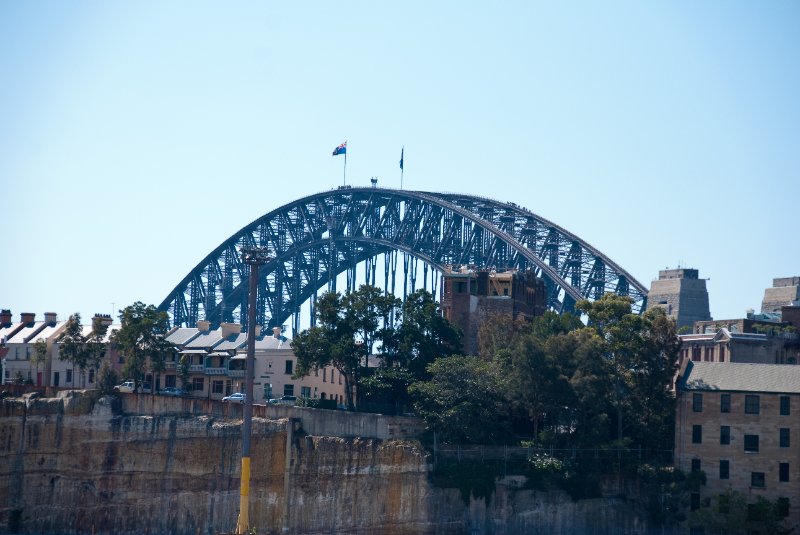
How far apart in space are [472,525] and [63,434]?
128 ft

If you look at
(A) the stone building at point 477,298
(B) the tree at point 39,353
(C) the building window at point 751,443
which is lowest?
(C) the building window at point 751,443

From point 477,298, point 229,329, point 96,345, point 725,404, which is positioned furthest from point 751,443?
point 96,345

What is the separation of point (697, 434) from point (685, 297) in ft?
169

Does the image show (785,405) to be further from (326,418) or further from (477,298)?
(326,418)

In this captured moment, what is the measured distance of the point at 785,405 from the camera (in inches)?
4213

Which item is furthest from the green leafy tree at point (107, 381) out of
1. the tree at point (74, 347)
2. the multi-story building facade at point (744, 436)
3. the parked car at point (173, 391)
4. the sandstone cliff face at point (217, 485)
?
the multi-story building facade at point (744, 436)

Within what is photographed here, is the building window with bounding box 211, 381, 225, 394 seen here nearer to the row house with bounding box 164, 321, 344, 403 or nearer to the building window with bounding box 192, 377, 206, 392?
the row house with bounding box 164, 321, 344, 403

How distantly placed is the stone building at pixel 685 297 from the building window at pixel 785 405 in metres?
46.8

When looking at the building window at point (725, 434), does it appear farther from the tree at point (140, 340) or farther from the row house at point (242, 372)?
the tree at point (140, 340)

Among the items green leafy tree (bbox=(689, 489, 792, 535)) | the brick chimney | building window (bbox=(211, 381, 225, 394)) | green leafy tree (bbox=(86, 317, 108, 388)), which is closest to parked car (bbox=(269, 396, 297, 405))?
building window (bbox=(211, 381, 225, 394))

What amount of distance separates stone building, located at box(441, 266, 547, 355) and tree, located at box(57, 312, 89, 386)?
3404 cm

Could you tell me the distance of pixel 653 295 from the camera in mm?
163375

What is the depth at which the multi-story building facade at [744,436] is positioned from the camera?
106m

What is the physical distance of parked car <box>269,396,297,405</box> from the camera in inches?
4934
